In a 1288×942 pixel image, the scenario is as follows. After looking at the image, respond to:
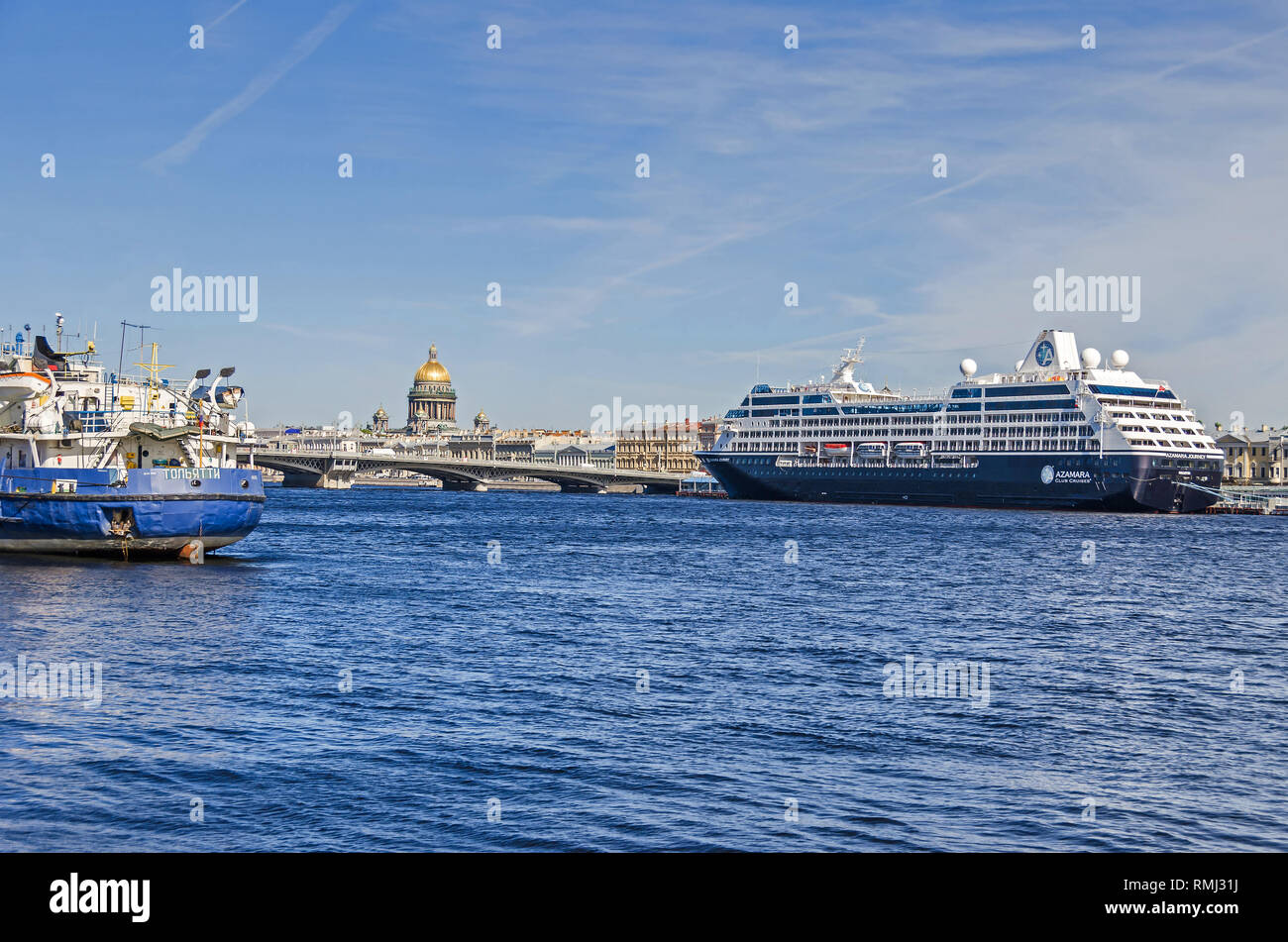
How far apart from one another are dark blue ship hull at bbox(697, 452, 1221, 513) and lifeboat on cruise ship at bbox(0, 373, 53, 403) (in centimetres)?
8638

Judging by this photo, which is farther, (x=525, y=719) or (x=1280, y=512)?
(x=1280, y=512)

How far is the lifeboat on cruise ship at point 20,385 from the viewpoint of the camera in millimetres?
44281

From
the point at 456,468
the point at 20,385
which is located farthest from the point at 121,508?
the point at 456,468

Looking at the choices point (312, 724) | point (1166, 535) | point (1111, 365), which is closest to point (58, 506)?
point (312, 724)

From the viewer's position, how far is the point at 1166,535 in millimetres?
75625

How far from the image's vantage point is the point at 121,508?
42.0 meters

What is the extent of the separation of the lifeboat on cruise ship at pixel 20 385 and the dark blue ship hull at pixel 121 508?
2782 millimetres
